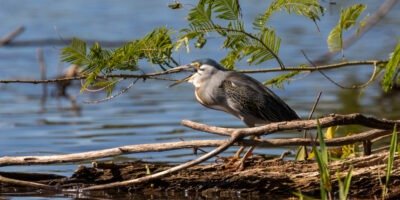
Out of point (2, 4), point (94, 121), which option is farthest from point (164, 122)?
point (2, 4)

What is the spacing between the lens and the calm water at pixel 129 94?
11164 mm

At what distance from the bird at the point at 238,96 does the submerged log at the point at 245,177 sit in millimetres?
352

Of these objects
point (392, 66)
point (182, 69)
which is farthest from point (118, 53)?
point (392, 66)

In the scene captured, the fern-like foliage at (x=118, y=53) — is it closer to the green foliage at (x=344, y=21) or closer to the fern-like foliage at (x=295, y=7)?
the fern-like foliage at (x=295, y=7)

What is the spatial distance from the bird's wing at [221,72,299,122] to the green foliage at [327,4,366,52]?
0.59 meters

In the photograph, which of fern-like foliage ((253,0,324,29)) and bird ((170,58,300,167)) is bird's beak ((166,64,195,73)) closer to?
bird ((170,58,300,167))

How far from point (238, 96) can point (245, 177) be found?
573 mm

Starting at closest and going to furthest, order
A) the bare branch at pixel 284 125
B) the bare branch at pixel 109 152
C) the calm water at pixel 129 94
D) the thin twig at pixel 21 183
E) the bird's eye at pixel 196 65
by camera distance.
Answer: the bare branch at pixel 284 125 → the bare branch at pixel 109 152 → the thin twig at pixel 21 183 → the bird's eye at pixel 196 65 → the calm water at pixel 129 94

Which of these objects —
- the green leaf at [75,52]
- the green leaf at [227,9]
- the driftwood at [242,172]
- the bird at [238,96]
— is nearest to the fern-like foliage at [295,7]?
the green leaf at [227,9]

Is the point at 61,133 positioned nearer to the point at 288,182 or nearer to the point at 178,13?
the point at 288,182

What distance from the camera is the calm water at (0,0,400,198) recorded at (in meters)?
11.2

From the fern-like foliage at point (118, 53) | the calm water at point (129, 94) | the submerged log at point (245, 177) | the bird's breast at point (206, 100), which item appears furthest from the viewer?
the calm water at point (129, 94)

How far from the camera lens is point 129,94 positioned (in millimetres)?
14266

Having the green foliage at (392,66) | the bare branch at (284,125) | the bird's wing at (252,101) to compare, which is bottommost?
the bare branch at (284,125)
